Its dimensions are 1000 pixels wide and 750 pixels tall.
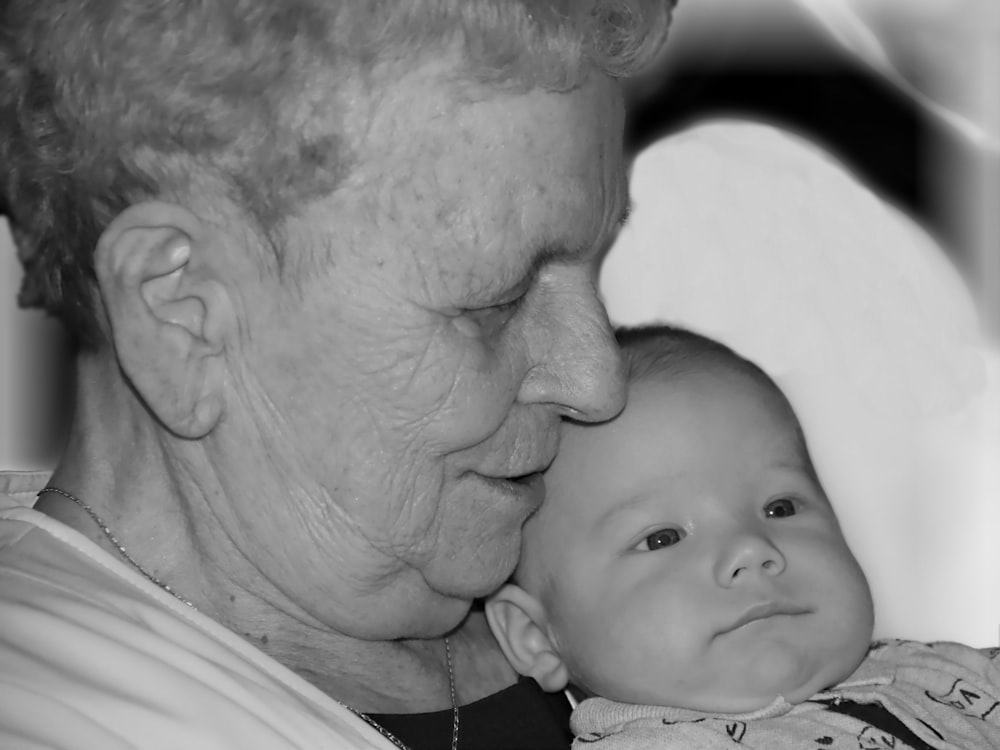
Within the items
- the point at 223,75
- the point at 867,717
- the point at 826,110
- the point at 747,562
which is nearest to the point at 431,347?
the point at 223,75

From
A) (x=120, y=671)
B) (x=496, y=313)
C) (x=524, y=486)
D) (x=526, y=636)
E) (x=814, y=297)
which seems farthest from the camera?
(x=814, y=297)

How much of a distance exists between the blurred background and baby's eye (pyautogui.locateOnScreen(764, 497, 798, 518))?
82 cm

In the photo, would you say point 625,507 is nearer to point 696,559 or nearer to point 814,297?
point 696,559

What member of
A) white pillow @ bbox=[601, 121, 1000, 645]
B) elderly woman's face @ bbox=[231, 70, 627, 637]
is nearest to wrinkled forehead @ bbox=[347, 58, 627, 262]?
elderly woman's face @ bbox=[231, 70, 627, 637]

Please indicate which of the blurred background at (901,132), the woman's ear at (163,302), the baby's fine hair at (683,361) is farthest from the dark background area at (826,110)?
the woman's ear at (163,302)

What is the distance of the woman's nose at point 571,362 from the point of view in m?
1.48

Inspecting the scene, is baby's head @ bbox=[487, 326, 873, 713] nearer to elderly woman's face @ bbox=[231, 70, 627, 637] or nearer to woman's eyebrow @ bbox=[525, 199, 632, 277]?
elderly woman's face @ bbox=[231, 70, 627, 637]

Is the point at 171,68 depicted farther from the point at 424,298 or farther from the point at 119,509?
the point at 119,509

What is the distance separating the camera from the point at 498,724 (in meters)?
1.60

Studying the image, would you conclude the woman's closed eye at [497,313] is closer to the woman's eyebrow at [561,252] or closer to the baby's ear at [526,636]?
the woman's eyebrow at [561,252]

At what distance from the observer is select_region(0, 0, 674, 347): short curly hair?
4.15ft

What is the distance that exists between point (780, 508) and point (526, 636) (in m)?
0.35

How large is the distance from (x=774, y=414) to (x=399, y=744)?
0.62 metres

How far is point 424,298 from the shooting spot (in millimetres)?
1359
